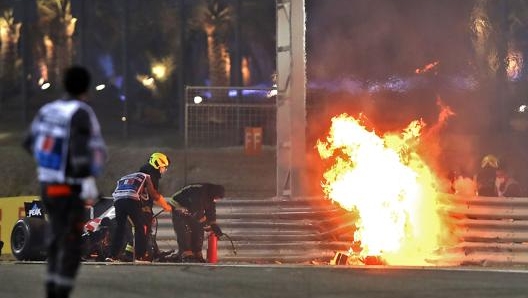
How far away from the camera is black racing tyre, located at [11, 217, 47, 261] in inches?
411

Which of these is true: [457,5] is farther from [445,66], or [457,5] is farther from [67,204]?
[67,204]

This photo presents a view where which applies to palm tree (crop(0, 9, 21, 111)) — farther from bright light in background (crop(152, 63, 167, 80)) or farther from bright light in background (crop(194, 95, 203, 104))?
bright light in background (crop(194, 95, 203, 104))

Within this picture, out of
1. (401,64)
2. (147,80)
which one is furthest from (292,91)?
(147,80)

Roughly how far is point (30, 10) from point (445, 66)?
23062 millimetres

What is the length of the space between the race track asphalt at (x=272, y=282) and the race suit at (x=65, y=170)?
2.01m

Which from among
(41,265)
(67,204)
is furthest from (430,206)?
(67,204)

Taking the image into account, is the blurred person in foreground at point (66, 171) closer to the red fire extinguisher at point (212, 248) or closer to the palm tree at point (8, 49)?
the red fire extinguisher at point (212, 248)

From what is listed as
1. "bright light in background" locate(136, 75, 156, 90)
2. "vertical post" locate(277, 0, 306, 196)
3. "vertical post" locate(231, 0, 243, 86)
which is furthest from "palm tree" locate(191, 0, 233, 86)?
"vertical post" locate(277, 0, 306, 196)

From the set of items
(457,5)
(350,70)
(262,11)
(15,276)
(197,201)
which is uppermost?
(262,11)

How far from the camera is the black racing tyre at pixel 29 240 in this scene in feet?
34.2

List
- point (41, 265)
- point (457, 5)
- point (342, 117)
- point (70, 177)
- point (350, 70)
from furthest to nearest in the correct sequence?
point (350, 70) → point (457, 5) → point (342, 117) → point (41, 265) → point (70, 177)

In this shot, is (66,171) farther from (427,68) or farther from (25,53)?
(25,53)

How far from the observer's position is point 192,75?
1495 inches

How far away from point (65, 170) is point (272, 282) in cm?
307
